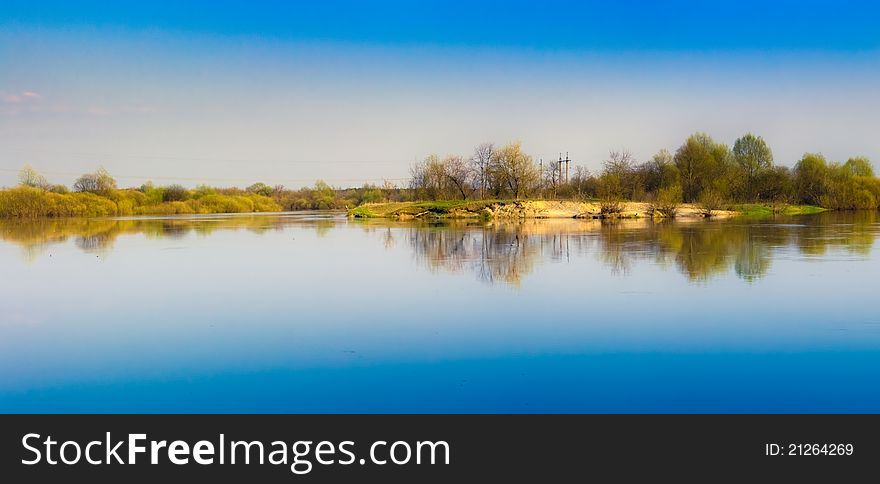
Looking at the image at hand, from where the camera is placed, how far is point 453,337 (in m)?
7.26

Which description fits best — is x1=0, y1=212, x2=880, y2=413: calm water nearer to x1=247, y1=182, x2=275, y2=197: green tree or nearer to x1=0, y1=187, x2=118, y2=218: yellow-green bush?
x1=0, y1=187, x2=118, y2=218: yellow-green bush

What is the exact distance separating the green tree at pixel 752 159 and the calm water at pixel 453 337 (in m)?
52.9

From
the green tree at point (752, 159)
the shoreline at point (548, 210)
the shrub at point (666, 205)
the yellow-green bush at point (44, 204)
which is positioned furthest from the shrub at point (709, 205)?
the yellow-green bush at point (44, 204)

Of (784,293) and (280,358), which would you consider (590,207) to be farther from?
(280,358)

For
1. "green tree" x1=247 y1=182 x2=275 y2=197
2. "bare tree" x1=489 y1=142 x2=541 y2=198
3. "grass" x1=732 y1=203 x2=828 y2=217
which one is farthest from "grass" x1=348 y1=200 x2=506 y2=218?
"green tree" x1=247 y1=182 x2=275 y2=197

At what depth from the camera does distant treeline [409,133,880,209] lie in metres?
57.5

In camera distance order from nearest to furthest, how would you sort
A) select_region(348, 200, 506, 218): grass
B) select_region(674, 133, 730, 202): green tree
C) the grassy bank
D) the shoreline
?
the shoreline < select_region(348, 200, 506, 218): grass < select_region(674, 133, 730, 202): green tree < the grassy bank

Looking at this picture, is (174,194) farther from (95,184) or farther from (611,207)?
(611,207)

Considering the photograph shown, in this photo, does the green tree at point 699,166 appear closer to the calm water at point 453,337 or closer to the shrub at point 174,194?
the calm water at point 453,337

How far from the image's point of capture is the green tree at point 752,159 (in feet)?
206

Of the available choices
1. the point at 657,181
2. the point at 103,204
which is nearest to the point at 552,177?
the point at 657,181

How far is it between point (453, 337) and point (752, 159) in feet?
213
